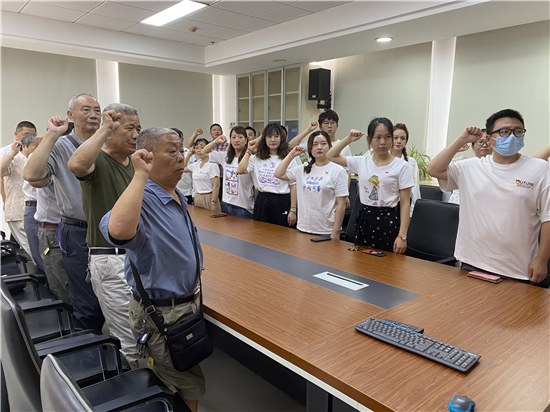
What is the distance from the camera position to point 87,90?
7641mm

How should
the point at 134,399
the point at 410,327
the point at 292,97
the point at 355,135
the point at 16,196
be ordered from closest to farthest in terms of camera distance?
the point at 134,399, the point at 410,327, the point at 355,135, the point at 16,196, the point at 292,97

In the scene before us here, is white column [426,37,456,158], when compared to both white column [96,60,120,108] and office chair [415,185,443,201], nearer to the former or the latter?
office chair [415,185,443,201]

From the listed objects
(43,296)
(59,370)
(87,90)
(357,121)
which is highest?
(87,90)

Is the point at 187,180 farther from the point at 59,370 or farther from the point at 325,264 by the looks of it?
the point at 59,370

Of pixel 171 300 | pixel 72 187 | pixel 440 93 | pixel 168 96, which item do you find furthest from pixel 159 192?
pixel 168 96

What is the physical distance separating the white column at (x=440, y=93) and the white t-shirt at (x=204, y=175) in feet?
12.3

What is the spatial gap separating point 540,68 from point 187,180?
197 inches

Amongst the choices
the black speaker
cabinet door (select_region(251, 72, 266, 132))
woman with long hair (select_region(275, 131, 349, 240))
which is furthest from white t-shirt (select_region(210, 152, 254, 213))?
cabinet door (select_region(251, 72, 266, 132))

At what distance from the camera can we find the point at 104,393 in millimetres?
1509

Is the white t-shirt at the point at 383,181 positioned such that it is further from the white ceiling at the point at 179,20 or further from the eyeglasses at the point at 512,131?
the white ceiling at the point at 179,20

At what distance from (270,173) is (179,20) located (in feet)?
11.8

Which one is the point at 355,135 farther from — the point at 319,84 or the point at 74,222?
the point at 319,84

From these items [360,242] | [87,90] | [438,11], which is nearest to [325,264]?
[360,242]

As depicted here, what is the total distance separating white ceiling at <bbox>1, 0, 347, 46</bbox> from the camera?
5.22 meters
